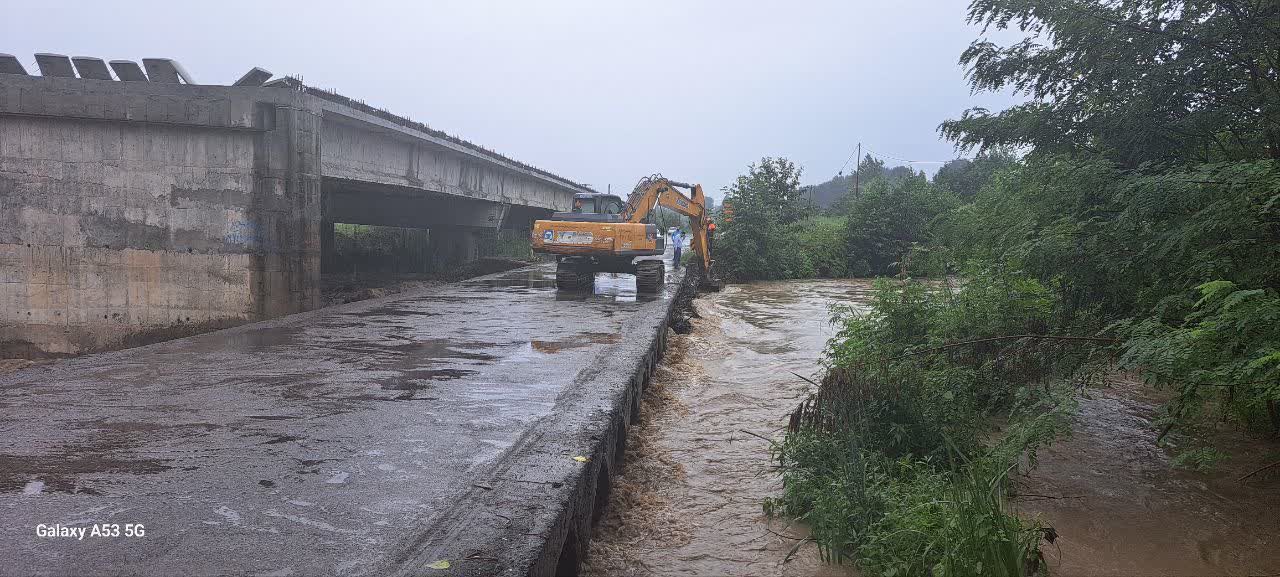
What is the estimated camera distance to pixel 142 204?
14.5 m

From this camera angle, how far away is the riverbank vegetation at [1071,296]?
3.91 m

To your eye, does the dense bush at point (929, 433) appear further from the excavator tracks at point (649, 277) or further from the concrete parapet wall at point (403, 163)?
the concrete parapet wall at point (403, 163)

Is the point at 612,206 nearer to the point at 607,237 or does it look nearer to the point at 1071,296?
the point at 607,237

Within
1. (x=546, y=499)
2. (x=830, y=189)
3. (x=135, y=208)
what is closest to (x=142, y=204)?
(x=135, y=208)

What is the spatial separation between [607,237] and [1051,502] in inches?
487

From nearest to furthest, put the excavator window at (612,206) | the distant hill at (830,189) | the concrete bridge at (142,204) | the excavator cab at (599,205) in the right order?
1. the concrete bridge at (142,204)
2. the excavator cab at (599,205)
3. the excavator window at (612,206)
4. the distant hill at (830,189)

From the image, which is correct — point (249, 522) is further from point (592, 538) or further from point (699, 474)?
point (699, 474)

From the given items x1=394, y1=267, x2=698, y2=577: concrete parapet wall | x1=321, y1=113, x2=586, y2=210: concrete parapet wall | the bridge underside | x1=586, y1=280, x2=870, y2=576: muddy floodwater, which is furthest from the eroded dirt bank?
the bridge underside

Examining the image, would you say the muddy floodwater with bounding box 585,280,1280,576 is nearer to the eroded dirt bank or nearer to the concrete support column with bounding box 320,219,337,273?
the eroded dirt bank

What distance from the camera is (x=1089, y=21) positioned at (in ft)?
18.8

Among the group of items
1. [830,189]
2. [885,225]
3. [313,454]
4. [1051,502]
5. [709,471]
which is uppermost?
[830,189]

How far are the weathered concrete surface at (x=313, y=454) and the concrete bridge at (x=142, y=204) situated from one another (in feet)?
21.4

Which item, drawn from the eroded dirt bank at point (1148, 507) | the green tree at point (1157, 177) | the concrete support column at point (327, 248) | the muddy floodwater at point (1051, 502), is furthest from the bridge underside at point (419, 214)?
the eroded dirt bank at point (1148, 507)

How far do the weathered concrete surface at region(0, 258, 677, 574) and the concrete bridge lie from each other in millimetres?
6511
